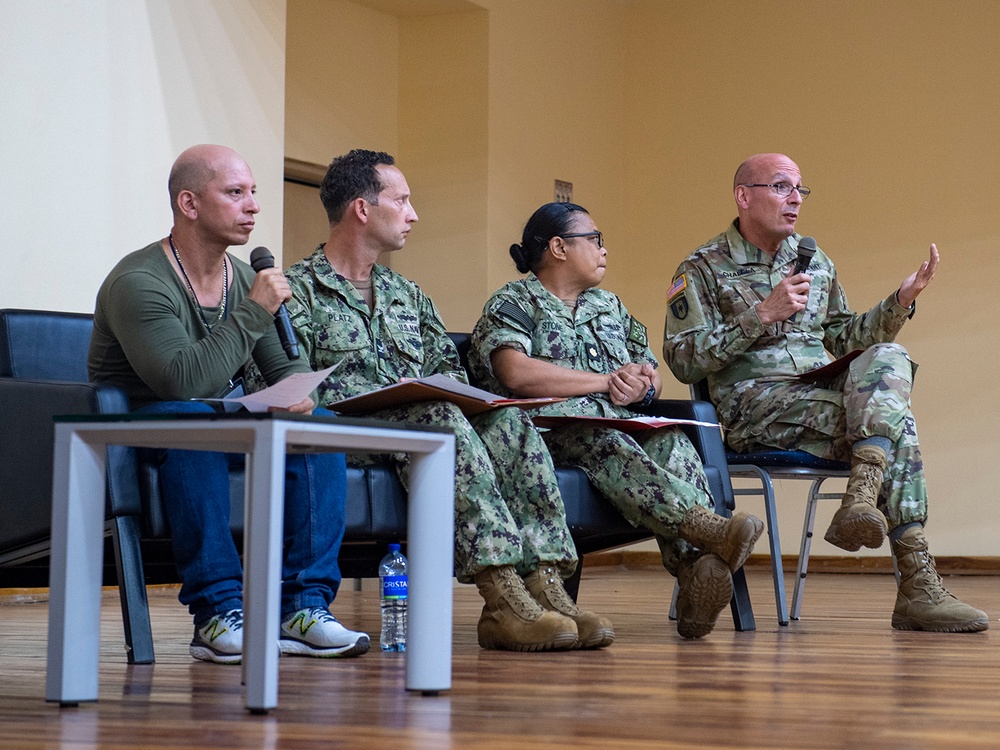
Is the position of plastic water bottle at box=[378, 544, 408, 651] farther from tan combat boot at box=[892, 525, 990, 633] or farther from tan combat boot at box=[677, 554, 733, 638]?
tan combat boot at box=[892, 525, 990, 633]

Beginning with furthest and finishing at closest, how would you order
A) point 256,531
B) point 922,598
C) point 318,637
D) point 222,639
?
point 922,598 → point 318,637 → point 222,639 → point 256,531

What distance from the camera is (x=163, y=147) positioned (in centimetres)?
421

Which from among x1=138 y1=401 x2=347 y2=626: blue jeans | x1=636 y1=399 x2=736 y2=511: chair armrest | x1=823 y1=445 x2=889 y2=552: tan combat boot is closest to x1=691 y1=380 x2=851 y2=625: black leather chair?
x1=636 y1=399 x2=736 y2=511: chair armrest

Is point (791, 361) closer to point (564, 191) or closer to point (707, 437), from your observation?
point (707, 437)

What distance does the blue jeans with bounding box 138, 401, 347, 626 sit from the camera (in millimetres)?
2443

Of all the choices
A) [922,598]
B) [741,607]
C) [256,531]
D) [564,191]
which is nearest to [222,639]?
[256,531]

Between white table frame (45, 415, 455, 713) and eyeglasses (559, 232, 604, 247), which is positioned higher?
eyeglasses (559, 232, 604, 247)

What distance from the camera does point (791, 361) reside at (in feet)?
11.7

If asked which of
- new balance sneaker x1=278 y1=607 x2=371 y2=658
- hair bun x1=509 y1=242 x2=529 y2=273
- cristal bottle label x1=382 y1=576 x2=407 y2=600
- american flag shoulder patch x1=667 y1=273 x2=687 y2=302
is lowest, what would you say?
new balance sneaker x1=278 y1=607 x2=371 y2=658

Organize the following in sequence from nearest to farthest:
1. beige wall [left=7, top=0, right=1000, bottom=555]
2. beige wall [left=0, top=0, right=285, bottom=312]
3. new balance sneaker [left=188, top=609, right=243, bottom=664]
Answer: new balance sneaker [left=188, top=609, right=243, bottom=664]
beige wall [left=0, top=0, right=285, bottom=312]
beige wall [left=7, top=0, right=1000, bottom=555]

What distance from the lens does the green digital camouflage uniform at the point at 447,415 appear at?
106 inches

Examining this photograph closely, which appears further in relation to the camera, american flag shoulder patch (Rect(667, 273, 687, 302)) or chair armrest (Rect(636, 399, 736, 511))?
american flag shoulder patch (Rect(667, 273, 687, 302))

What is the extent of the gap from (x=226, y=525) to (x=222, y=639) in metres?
0.20

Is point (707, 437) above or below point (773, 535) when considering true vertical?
above
